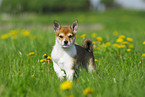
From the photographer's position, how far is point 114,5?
53.4 m

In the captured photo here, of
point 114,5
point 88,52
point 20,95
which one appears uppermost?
point 114,5

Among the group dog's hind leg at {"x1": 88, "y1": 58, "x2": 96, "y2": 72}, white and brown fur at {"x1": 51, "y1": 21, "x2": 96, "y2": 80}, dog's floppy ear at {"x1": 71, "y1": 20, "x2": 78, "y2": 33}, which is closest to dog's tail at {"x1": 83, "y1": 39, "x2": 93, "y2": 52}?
dog's hind leg at {"x1": 88, "y1": 58, "x2": 96, "y2": 72}

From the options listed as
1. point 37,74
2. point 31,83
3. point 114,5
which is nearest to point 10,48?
point 37,74

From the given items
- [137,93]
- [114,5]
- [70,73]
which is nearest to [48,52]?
[70,73]

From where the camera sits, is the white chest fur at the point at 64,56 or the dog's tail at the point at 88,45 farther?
the dog's tail at the point at 88,45

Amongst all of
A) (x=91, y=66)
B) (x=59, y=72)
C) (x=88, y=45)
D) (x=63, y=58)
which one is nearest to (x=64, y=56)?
(x=63, y=58)

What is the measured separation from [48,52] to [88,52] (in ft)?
3.97

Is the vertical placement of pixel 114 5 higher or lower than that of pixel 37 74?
higher

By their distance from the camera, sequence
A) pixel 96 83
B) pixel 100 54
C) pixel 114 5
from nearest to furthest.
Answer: pixel 96 83, pixel 100 54, pixel 114 5

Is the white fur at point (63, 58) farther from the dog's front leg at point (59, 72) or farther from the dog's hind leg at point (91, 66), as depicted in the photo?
the dog's hind leg at point (91, 66)

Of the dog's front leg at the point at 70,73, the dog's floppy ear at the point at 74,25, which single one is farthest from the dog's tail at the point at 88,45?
the dog's front leg at the point at 70,73

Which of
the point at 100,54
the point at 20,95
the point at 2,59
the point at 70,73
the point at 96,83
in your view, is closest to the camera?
the point at 20,95

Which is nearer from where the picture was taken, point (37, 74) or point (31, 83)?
point (31, 83)

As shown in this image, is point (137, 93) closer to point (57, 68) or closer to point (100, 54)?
point (57, 68)
